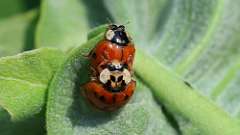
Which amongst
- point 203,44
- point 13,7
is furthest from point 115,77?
point 13,7

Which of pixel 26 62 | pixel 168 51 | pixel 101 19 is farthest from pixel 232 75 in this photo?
pixel 26 62

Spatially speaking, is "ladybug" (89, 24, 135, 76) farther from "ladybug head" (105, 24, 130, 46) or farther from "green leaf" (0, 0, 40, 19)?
"green leaf" (0, 0, 40, 19)

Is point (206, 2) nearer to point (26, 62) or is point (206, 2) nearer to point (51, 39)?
point (51, 39)

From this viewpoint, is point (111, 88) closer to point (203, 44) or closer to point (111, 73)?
point (111, 73)

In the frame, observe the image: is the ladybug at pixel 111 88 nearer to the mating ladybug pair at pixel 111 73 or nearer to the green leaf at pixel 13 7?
the mating ladybug pair at pixel 111 73

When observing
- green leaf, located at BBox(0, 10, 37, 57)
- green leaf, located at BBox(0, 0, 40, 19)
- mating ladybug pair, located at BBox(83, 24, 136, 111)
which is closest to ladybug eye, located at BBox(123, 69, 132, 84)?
mating ladybug pair, located at BBox(83, 24, 136, 111)
